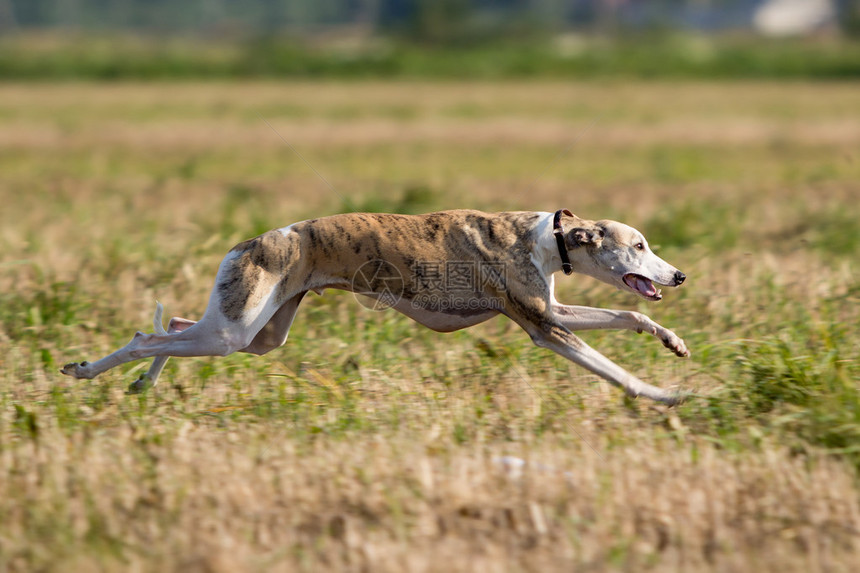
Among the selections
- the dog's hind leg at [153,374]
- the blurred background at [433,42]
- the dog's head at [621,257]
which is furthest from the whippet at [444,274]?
the blurred background at [433,42]

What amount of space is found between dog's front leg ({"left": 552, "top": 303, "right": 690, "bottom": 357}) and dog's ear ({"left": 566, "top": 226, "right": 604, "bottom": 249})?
1.32ft

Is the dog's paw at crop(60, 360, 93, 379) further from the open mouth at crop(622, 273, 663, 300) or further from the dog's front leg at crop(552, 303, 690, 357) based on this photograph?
the open mouth at crop(622, 273, 663, 300)

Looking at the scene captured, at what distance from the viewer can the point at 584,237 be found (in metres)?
5.76

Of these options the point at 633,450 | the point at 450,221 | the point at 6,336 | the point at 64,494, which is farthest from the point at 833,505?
the point at 6,336

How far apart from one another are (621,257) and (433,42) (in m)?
70.3

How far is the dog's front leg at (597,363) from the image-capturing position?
18.9 ft

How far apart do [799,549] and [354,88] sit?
3259cm

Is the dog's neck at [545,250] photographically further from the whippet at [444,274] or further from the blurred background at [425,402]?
the blurred background at [425,402]

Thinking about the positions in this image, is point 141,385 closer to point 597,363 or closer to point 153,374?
point 153,374

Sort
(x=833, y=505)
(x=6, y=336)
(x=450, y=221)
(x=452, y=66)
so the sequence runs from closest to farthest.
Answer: (x=833, y=505), (x=450, y=221), (x=6, y=336), (x=452, y=66)

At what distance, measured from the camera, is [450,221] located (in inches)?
240

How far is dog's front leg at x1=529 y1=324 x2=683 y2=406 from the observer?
18.9ft

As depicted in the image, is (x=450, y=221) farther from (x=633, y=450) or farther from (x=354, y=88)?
(x=354, y=88)

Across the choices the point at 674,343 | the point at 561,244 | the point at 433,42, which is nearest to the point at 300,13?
the point at 433,42
